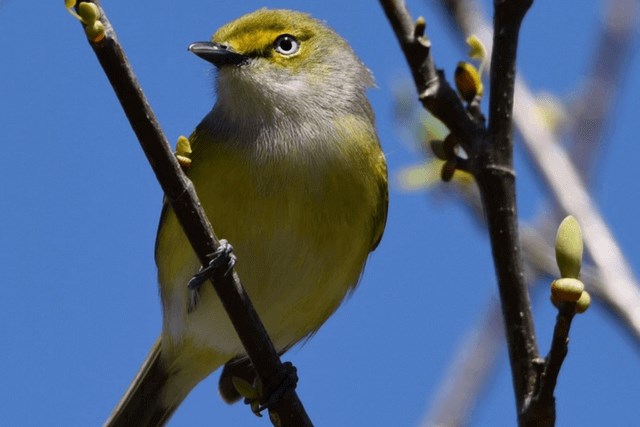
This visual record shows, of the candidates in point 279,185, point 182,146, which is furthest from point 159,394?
point 182,146

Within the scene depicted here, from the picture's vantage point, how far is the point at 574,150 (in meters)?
3.81

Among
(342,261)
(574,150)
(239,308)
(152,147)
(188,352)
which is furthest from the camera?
(188,352)

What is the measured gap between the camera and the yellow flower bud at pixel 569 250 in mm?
1949

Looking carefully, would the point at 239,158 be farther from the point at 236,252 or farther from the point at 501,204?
the point at 501,204

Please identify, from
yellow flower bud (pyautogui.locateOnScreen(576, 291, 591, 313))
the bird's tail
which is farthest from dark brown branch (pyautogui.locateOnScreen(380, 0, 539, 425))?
the bird's tail

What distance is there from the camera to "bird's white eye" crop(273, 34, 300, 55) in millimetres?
4578

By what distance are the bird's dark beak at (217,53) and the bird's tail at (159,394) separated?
6.01 feet

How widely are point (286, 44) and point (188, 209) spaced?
2276 millimetres

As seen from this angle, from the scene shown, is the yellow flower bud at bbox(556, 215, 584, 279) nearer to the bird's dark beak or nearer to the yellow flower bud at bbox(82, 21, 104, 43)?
the yellow flower bud at bbox(82, 21, 104, 43)

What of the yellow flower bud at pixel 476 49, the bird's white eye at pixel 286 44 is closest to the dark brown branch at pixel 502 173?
the yellow flower bud at pixel 476 49

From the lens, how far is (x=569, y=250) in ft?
6.41

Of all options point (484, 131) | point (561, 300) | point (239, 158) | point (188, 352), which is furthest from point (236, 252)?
point (561, 300)

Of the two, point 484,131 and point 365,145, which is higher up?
point 365,145

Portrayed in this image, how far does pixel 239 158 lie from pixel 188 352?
1.57 metres
